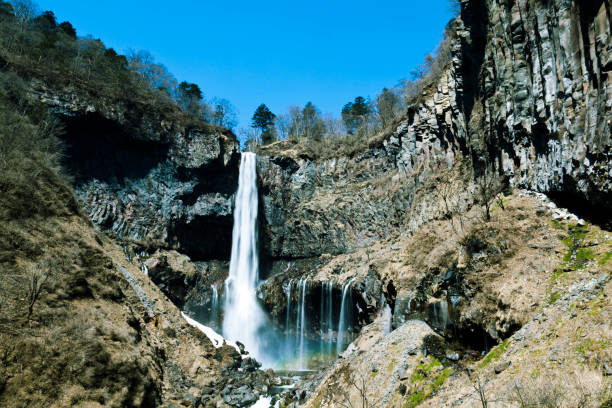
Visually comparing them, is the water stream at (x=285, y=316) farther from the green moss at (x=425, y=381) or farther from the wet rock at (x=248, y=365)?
the green moss at (x=425, y=381)

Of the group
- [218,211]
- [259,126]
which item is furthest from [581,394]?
[259,126]

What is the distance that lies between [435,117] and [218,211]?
1062 inches

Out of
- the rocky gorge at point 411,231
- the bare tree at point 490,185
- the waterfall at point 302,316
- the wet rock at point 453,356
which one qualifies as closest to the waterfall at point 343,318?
the rocky gorge at point 411,231

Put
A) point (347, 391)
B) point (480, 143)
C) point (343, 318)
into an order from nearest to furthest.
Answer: point (347, 391), point (480, 143), point (343, 318)

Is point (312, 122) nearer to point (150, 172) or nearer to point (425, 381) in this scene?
point (150, 172)

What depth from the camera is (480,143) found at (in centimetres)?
2541

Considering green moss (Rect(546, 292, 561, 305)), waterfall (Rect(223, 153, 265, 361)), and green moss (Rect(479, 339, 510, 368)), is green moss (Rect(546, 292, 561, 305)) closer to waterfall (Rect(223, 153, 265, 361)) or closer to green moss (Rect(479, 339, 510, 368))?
green moss (Rect(479, 339, 510, 368))

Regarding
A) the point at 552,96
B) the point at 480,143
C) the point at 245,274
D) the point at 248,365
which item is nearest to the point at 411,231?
the point at 480,143

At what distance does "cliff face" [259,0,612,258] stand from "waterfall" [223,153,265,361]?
225 cm

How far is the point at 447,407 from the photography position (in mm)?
10414

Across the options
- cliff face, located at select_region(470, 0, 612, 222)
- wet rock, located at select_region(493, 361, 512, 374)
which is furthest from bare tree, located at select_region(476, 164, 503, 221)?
wet rock, located at select_region(493, 361, 512, 374)

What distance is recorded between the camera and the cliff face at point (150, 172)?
35875 mm

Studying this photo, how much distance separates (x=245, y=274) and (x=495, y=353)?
34926mm

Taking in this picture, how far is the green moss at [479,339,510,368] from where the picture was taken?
452 inches
